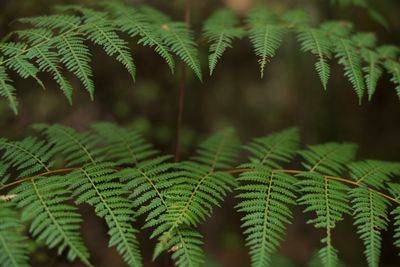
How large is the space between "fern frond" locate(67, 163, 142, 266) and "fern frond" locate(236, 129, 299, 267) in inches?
18.6

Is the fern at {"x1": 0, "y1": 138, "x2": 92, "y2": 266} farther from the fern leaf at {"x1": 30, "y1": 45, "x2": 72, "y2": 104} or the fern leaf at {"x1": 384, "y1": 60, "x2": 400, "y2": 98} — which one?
the fern leaf at {"x1": 384, "y1": 60, "x2": 400, "y2": 98}

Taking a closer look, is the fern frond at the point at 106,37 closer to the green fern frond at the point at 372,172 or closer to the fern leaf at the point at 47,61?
the fern leaf at the point at 47,61

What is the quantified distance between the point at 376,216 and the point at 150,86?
3.43m

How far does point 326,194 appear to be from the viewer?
1938 millimetres

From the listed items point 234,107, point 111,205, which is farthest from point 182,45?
point 234,107

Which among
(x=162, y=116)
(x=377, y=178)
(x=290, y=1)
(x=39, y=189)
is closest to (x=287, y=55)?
(x=290, y=1)

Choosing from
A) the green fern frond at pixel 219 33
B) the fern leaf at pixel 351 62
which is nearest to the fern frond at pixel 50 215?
the green fern frond at pixel 219 33

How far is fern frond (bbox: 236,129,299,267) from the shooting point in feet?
5.55

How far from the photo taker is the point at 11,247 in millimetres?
1498

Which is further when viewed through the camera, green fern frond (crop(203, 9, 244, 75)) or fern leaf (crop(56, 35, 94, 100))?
green fern frond (crop(203, 9, 244, 75))

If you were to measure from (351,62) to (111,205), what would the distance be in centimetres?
139

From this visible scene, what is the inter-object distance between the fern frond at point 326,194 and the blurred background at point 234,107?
216 cm

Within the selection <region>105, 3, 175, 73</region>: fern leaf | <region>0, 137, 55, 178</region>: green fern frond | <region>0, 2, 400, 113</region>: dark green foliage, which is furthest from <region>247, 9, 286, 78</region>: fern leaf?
<region>0, 137, 55, 178</region>: green fern frond

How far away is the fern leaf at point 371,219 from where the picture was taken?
5.64 ft
